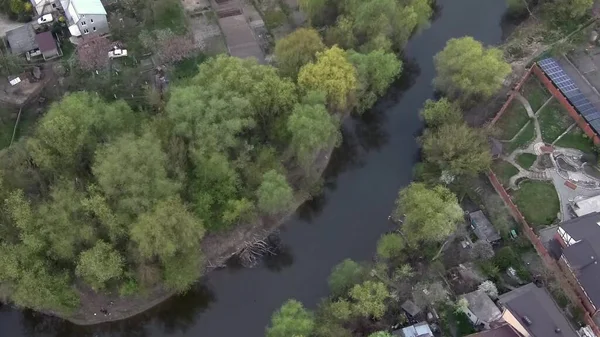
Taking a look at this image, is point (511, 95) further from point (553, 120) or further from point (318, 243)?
point (318, 243)

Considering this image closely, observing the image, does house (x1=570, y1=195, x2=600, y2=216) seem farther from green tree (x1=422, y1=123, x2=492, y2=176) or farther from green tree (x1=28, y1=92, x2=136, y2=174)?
green tree (x1=28, y1=92, x2=136, y2=174)

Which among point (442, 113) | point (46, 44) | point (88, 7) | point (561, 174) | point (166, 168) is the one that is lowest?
point (561, 174)

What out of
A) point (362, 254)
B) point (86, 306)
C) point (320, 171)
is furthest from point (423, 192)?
point (86, 306)

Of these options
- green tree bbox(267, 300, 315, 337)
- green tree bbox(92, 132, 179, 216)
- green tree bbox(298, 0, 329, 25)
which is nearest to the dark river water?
green tree bbox(267, 300, 315, 337)

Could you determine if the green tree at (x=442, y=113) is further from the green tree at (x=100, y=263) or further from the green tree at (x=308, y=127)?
the green tree at (x=100, y=263)

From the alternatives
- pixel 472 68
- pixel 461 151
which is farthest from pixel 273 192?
pixel 472 68

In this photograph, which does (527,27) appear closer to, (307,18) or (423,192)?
(307,18)

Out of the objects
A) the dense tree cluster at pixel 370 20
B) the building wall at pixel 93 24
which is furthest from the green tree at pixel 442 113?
the building wall at pixel 93 24
